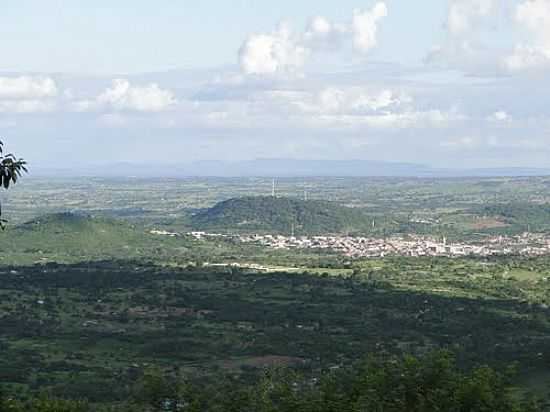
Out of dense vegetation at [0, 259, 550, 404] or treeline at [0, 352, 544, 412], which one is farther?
dense vegetation at [0, 259, 550, 404]

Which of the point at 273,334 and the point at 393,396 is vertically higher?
the point at 393,396

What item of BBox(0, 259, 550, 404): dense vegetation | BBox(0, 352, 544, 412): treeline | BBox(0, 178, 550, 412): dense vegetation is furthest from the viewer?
BBox(0, 259, 550, 404): dense vegetation

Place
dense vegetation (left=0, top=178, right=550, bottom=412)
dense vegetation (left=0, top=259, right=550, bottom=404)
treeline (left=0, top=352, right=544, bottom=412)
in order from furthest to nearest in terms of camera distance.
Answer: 1. dense vegetation (left=0, top=259, right=550, bottom=404)
2. dense vegetation (left=0, top=178, right=550, bottom=412)
3. treeline (left=0, top=352, right=544, bottom=412)

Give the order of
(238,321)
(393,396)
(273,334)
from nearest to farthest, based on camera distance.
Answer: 1. (393,396)
2. (273,334)
3. (238,321)

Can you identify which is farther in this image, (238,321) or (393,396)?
(238,321)

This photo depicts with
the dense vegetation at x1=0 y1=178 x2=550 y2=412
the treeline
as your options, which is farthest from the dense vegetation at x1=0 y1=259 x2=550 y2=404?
the treeline

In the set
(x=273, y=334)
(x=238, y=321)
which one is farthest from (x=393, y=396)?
(x=238, y=321)

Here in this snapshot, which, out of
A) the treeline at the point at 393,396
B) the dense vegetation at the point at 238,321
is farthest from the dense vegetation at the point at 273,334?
the dense vegetation at the point at 238,321

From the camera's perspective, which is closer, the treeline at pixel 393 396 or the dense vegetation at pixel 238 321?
the treeline at pixel 393 396

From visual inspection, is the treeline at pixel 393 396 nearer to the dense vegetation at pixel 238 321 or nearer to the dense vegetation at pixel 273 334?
the dense vegetation at pixel 273 334

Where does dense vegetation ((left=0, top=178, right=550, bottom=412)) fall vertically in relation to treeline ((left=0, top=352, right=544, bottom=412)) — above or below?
below

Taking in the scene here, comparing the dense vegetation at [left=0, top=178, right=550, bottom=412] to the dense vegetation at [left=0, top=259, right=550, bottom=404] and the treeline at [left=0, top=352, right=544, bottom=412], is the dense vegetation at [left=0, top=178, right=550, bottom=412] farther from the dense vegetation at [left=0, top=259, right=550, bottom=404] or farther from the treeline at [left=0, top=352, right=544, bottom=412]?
the dense vegetation at [left=0, top=259, right=550, bottom=404]

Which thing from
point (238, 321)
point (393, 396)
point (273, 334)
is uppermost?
point (393, 396)

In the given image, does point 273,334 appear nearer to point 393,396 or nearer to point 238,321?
point 238,321
